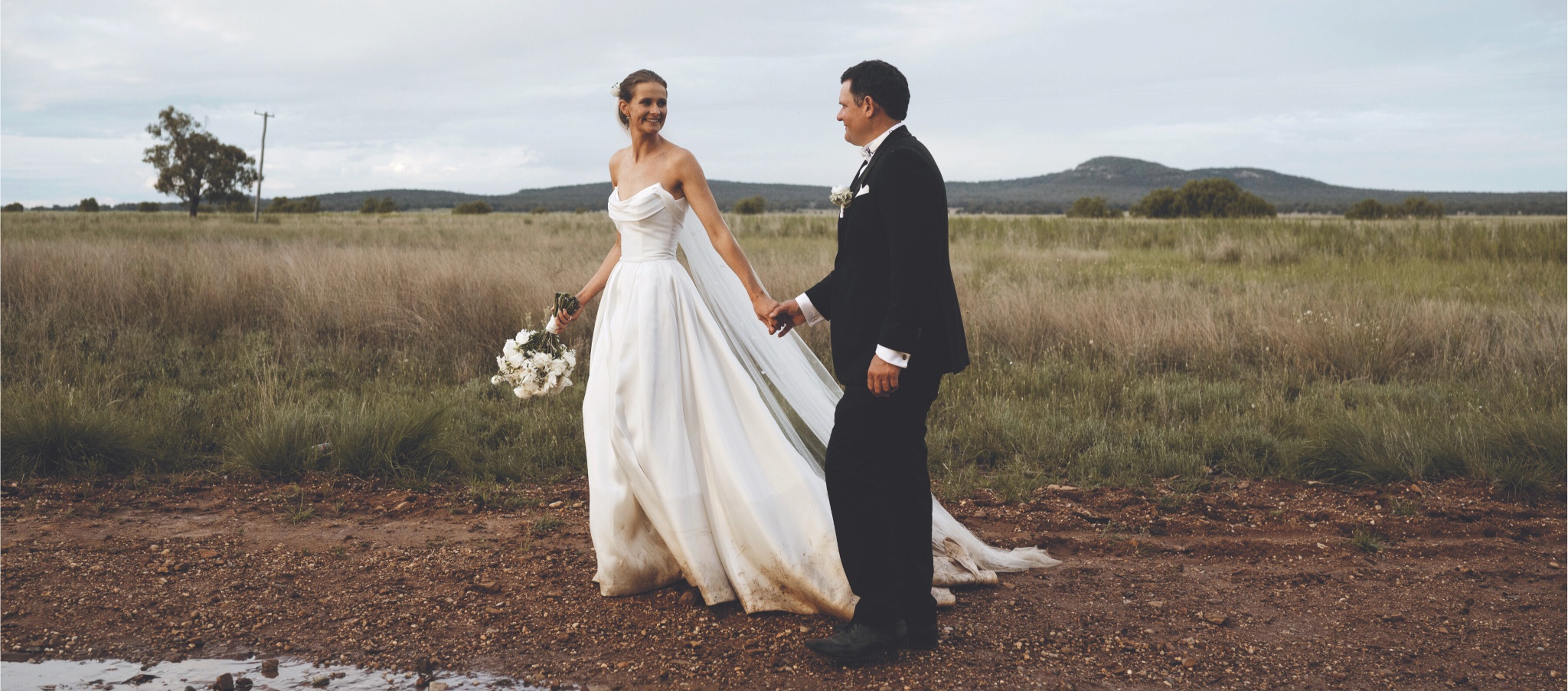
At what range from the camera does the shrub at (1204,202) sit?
155 ft

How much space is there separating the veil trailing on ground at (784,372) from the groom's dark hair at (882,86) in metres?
1.06

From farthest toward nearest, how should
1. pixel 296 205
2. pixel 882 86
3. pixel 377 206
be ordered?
pixel 377 206
pixel 296 205
pixel 882 86

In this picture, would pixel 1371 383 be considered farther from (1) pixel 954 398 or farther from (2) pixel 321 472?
Answer: (2) pixel 321 472

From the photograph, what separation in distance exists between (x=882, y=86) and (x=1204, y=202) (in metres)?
50.9

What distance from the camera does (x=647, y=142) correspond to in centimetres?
390

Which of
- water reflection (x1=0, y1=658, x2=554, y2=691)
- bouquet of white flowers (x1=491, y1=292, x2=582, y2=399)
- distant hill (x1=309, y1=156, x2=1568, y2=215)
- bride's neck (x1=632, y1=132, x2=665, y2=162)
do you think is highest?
distant hill (x1=309, y1=156, x2=1568, y2=215)

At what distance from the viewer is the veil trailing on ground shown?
4.01m

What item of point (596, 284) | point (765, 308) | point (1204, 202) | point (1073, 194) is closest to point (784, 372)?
point (765, 308)

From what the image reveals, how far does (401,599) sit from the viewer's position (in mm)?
4020

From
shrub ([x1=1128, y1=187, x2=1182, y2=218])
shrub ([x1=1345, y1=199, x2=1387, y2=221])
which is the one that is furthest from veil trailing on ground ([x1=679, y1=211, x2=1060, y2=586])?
shrub ([x1=1128, y1=187, x2=1182, y2=218])

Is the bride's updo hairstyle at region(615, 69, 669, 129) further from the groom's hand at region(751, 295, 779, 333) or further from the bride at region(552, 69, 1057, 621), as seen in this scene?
the groom's hand at region(751, 295, 779, 333)

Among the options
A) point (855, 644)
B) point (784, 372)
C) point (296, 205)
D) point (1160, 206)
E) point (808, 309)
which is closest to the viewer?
point (855, 644)

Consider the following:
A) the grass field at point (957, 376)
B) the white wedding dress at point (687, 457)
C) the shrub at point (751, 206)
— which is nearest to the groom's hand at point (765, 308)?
the white wedding dress at point (687, 457)

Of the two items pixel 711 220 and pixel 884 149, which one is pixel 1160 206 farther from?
pixel 884 149
